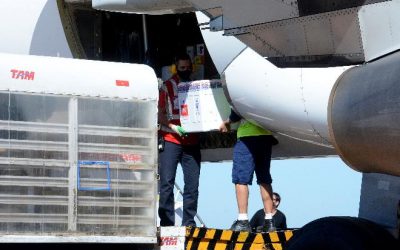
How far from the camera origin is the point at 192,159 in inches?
458

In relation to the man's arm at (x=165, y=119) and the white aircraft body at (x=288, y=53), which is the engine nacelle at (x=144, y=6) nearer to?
the white aircraft body at (x=288, y=53)

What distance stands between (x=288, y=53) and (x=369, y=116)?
1278mm

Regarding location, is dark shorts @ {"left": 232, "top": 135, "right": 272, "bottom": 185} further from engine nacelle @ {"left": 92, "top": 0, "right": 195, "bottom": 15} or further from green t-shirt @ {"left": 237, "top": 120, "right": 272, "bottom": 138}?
engine nacelle @ {"left": 92, "top": 0, "right": 195, "bottom": 15}

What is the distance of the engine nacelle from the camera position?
9984 mm

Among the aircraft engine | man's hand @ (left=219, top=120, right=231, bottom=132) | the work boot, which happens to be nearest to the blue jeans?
man's hand @ (left=219, top=120, right=231, bottom=132)

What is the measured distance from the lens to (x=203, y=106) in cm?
1124

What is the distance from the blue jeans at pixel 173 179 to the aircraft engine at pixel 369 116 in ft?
17.4

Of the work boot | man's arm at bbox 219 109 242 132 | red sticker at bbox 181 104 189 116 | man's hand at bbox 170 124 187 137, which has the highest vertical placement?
red sticker at bbox 181 104 189 116

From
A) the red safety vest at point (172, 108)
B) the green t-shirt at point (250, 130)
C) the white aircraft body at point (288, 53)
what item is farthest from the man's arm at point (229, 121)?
the red safety vest at point (172, 108)

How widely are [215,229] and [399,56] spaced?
4521 millimetres

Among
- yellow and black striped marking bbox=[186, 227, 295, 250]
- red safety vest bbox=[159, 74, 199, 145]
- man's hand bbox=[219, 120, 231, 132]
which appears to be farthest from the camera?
red safety vest bbox=[159, 74, 199, 145]

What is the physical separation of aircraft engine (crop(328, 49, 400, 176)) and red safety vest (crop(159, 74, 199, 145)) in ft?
17.5

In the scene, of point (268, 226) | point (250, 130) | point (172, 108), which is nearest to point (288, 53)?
point (250, 130)

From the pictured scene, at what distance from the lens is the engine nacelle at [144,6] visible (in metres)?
9.98
